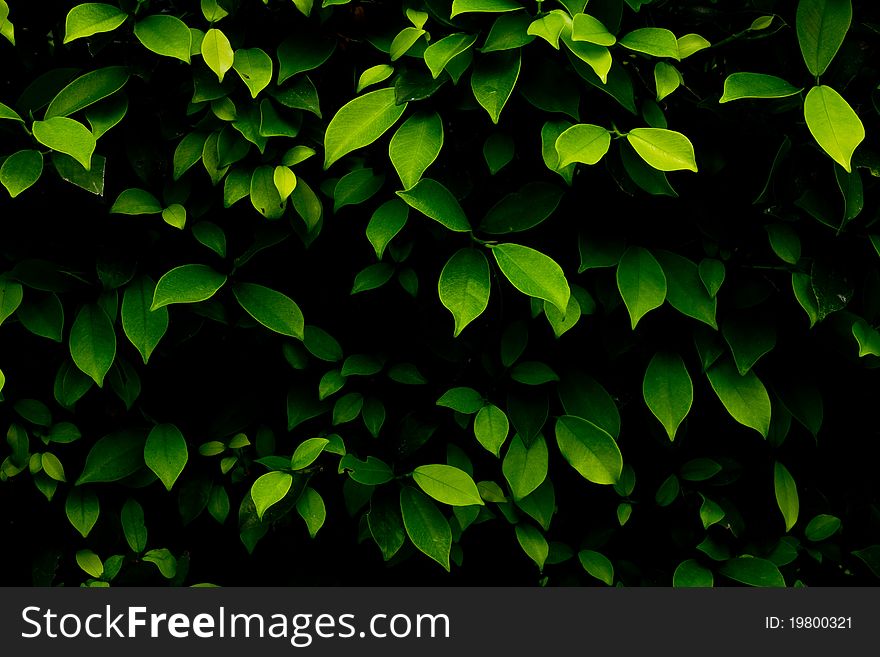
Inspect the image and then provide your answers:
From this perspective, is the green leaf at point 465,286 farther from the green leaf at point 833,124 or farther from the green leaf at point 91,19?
the green leaf at point 91,19

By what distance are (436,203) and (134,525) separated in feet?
2.45

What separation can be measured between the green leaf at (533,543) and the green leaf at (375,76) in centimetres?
71

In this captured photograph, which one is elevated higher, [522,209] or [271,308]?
[522,209]

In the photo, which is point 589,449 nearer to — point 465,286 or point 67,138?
point 465,286

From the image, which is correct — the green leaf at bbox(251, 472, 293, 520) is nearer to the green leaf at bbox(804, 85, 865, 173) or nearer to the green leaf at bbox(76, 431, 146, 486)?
the green leaf at bbox(76, 431, 146, 486)

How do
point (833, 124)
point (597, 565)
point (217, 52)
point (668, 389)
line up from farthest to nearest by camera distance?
point (597, 565) → point (668, 389) → point (217, 52) → point (833, 124)

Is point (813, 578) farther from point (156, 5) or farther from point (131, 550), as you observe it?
point (156, 5)

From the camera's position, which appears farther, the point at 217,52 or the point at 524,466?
the point at 524,466

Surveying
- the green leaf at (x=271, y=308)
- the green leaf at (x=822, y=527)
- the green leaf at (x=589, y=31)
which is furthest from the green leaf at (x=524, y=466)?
the green leaf at (x=589, y=31)

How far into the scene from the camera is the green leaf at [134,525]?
1.27 meters

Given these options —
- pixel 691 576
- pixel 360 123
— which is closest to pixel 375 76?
pixel 360 123

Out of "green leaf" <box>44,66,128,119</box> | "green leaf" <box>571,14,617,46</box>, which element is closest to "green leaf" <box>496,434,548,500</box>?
"green leaf" <box>571,14,617,46</box>

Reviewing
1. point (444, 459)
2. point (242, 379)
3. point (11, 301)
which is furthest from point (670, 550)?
point (11, 301)

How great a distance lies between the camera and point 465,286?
102cm
